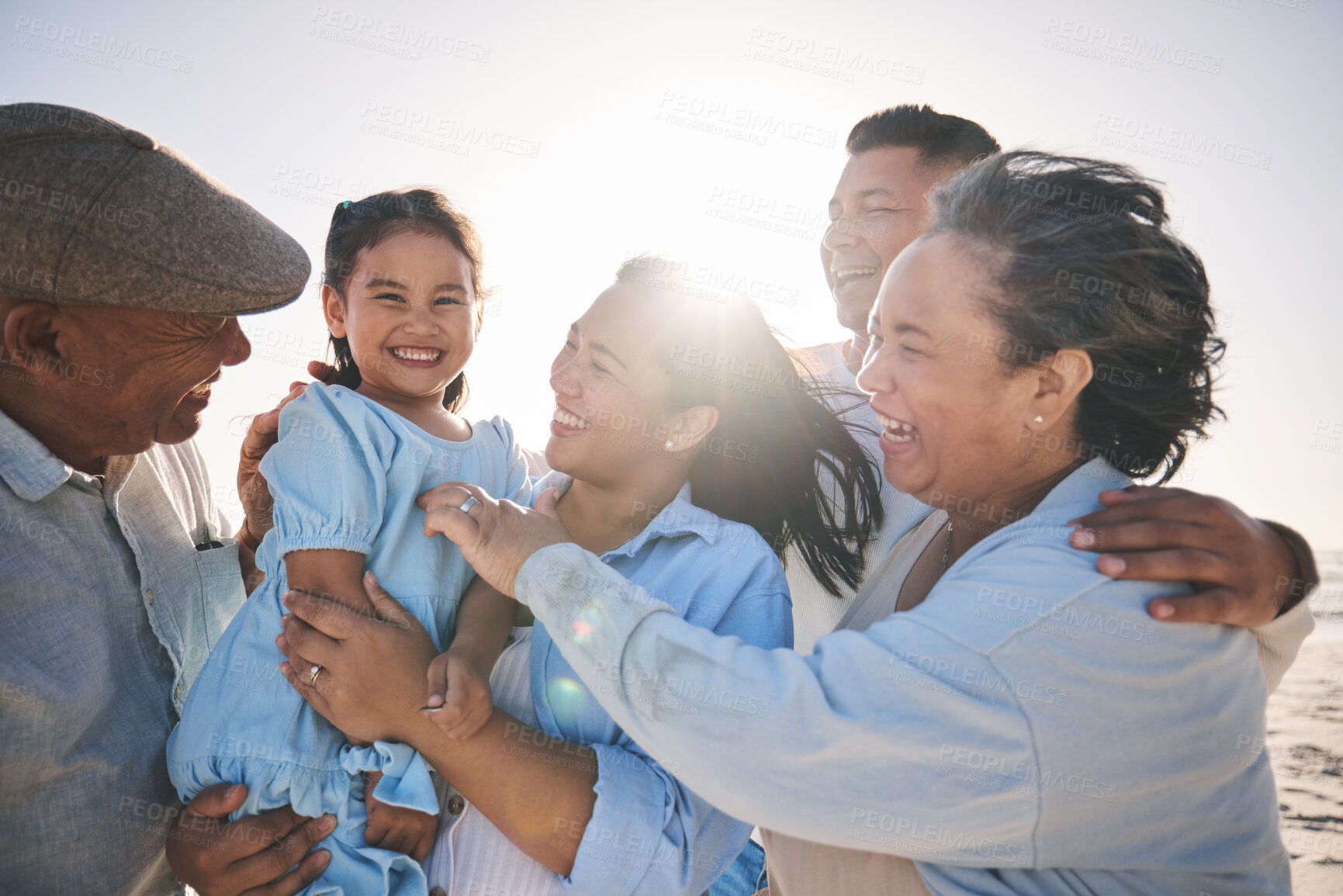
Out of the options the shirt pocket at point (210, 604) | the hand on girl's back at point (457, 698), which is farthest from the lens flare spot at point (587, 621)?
the shirt pocket at point (210, 604)

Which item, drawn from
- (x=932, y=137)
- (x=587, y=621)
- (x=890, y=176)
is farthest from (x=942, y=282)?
(x=932, y=137)

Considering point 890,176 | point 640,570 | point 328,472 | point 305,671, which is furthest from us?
point 890,176

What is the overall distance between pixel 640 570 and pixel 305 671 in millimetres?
998

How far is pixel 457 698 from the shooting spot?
81.6 inches

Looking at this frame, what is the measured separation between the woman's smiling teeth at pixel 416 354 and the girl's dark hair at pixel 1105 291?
1753mm

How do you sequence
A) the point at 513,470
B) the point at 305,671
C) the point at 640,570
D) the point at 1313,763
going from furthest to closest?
1. the point at 1313,763
2. the point at 513,470
3. the point at 640,570
4. the point at 305,671

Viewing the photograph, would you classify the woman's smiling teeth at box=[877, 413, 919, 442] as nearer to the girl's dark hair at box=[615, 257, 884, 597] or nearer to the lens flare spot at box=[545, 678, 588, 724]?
the girl's dark hair at box=[615, 257, 884, 597]

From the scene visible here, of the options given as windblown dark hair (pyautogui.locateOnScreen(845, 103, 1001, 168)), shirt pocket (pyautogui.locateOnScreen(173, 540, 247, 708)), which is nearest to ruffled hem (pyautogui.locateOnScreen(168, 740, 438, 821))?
shirt pocket (pyautogui.locateOnScreen(173, 540, 247, 708))

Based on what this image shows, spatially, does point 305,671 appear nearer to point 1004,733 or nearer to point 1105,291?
point 1004,733

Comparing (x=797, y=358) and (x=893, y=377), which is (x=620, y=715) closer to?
(x=893, y=377)

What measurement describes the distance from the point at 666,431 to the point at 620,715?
1174 mm

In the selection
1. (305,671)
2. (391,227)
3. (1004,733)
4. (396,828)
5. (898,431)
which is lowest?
(396,828)

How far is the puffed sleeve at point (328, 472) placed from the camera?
2293 millimetres

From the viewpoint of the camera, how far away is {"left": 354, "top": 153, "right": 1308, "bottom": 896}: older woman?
157cm
